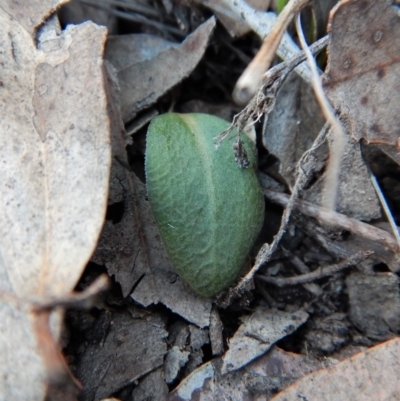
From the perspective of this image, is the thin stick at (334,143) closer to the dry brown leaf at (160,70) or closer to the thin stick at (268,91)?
the thin stick at (268,91)

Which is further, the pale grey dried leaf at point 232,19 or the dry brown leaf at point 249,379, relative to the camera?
the pale grey dried leaf at point 232,19

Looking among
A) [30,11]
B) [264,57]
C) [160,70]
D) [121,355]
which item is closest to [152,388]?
[121,355]

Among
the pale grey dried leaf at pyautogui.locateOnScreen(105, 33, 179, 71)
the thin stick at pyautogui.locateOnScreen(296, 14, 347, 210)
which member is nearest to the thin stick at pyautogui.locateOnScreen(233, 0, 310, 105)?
the thin stick at pyautogui.locateOnScreen(296, 14, 347, 210)

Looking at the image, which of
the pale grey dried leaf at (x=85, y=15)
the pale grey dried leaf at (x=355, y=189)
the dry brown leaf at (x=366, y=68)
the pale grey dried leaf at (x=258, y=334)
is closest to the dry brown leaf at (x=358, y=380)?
the pale grey dried leaf at (x=258, y=334)

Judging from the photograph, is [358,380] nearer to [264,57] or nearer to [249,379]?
[249,379]

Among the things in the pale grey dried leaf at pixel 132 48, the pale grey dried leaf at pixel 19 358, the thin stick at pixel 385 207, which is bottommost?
the thin stick at pixel 385 207

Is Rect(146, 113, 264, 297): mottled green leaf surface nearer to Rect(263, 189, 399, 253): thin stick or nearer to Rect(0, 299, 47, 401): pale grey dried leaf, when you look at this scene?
Rect(263, 189, 399, 253): thin stick
